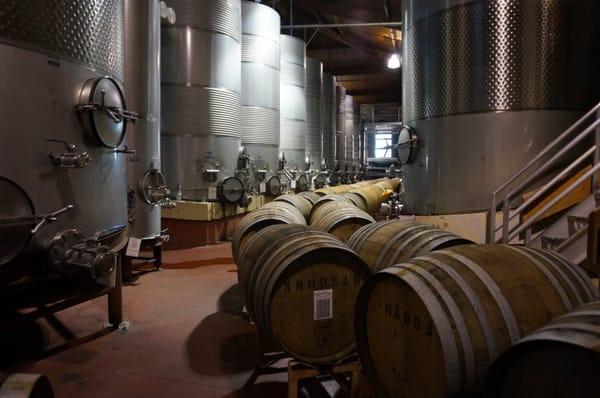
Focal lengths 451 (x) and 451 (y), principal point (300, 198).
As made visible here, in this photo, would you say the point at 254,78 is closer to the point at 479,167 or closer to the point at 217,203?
the point at 217,203

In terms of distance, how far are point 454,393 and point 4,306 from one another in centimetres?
294

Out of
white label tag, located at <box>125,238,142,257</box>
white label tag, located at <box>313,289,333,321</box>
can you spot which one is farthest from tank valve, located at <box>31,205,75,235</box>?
white label tag, located at <box>125,238,142,257</box>

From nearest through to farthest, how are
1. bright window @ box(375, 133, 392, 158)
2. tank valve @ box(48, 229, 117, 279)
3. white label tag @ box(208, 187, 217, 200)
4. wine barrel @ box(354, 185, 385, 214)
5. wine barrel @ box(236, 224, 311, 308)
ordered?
tank valve @ box(48, 229, 117, 279), wine barrel @ box(236, 224, 311, 308), wine barrel @ box(354, 185, 385, 214), white label tag @ box(208, 187, 217, 200), bright window @ box(375, 133, 392, 158)

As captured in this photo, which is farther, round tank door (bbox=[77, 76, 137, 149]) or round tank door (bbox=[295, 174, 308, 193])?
round tank door (bbox=[295, 174, 308, 193])

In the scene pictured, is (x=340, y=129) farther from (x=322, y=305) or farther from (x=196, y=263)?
(x=322, y=305)

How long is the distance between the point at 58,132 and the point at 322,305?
2.02 meters

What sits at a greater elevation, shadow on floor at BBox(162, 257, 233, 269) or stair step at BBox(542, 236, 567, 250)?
stair step at BBox(542, 236, 567, 250)

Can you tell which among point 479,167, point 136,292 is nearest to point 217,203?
point 136,292

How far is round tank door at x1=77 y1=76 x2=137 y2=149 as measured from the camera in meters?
3.12

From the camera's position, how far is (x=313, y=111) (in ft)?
50.0

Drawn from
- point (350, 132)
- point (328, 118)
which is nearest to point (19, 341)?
point (328, 118)

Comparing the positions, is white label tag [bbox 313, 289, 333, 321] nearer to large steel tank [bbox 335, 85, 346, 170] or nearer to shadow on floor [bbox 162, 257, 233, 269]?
shadow on floor [bbox 162, 257, 233, 269]

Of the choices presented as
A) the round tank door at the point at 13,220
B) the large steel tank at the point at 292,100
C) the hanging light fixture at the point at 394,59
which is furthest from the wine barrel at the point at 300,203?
the hanging light fixture at the point at 394,59

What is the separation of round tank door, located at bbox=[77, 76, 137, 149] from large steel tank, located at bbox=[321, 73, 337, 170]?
42.6 feet
